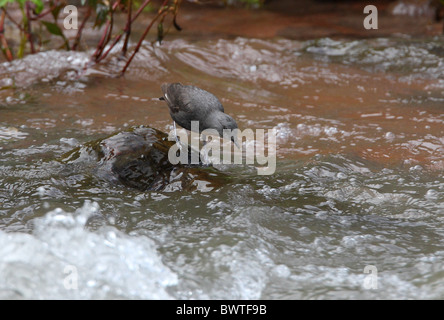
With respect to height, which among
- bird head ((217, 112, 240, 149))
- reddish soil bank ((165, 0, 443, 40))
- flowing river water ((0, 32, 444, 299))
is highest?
reddish soil bank ((165, 0, 443, 40))

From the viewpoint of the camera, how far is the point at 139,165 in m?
4.23

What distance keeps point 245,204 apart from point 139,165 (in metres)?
0.86

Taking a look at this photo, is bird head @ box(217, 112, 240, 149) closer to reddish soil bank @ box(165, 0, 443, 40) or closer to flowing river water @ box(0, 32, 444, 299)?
flowing river water @ box(0, 32, 444, 299)

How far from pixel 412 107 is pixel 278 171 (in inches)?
94.2

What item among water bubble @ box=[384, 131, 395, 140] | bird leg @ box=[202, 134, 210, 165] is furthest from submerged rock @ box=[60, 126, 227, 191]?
water bubble @ box=[384, 131, 395, 140]

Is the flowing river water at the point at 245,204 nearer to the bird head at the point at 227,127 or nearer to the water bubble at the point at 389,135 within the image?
the water bubble at the point at 389,135

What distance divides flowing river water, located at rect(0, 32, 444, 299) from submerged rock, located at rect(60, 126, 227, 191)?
0.08 meters

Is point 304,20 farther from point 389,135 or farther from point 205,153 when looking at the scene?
point 205,153

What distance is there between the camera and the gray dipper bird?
4359 millimetres

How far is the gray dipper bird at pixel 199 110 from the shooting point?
14.3ft

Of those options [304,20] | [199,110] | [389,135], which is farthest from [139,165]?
[304,20]

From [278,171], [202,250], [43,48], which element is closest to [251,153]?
[278,171]

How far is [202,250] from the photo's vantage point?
3.36 metres

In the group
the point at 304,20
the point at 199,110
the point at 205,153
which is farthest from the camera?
the point at 304,20
